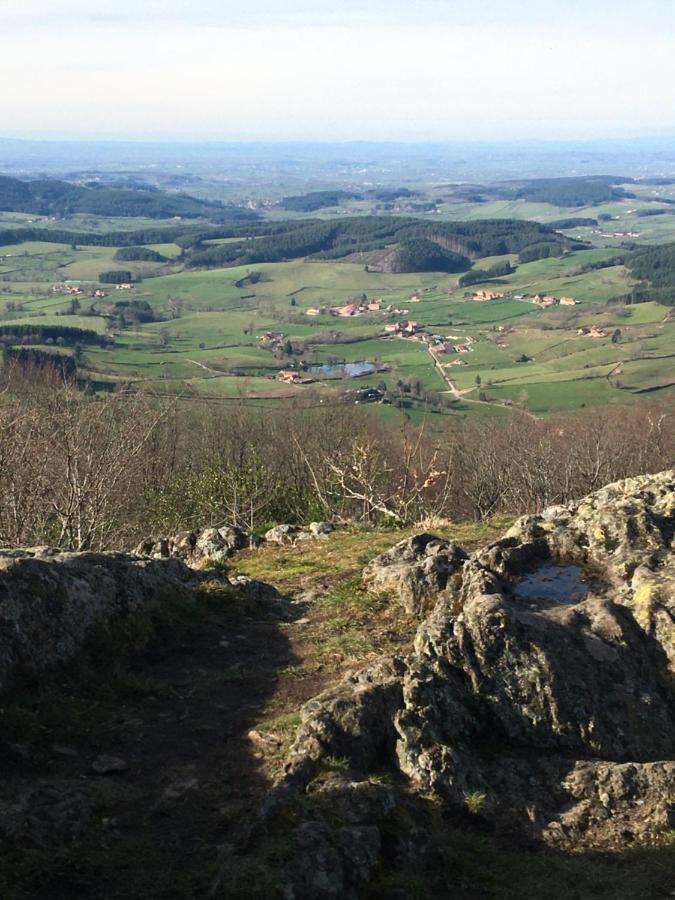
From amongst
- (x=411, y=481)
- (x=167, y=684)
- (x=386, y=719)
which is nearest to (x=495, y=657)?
(x=386, y=719)

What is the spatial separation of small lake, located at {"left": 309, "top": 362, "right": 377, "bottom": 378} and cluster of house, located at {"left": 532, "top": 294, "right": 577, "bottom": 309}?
58.8 metres

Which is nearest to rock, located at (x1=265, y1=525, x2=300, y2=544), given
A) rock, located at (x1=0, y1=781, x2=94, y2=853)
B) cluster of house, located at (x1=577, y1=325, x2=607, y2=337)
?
rock, located at (x1=0, y1=781, x2=94, y2=853)

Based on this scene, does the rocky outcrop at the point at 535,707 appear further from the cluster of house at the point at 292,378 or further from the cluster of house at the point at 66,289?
the cluster of house at the point at 66,289

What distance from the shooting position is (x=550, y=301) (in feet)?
563

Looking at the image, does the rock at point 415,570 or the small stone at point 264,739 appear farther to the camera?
the rock at point 415,570

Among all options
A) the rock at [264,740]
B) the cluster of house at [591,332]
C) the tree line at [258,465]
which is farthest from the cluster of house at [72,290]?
the rock at [264,740]

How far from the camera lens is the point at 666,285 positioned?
16500 centimetres

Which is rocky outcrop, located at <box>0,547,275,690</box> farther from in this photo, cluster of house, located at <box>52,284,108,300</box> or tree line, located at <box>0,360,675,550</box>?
cluster of house, located at <box>52,284,108,300</box>

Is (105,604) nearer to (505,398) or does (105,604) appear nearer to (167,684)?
(167,684)

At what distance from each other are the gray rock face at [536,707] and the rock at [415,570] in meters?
0.99

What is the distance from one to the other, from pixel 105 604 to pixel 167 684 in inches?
71.4

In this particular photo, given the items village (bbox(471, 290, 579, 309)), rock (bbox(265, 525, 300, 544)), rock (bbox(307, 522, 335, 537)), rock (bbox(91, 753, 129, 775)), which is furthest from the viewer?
village (bbox(471, 290, 579, 309))

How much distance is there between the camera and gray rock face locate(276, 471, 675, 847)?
958 centimetres

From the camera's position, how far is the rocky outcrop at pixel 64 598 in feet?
38.5
